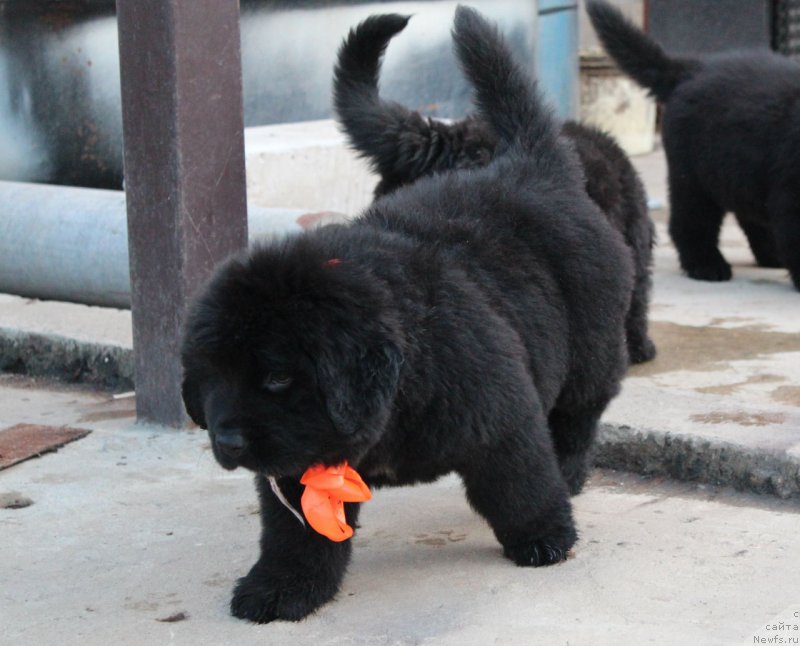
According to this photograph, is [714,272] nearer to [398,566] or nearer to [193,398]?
[398,566]

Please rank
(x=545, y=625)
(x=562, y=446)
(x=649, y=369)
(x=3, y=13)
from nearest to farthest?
(x=545, y=625) → (x=562, y=446) → (x=649, y=369) → (x=3, y=13)

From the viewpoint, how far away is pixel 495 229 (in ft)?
11.1

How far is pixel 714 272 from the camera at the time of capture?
6684 millimetres

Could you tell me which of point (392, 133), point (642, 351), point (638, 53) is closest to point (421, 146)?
point (392, 133)

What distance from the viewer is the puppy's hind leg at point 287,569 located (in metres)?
3.02

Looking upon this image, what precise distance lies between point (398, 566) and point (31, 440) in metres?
1.68

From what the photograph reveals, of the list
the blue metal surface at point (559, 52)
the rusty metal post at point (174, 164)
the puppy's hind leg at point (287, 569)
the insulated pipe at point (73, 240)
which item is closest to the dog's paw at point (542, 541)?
the puppy's hind leg at point (287, 569)

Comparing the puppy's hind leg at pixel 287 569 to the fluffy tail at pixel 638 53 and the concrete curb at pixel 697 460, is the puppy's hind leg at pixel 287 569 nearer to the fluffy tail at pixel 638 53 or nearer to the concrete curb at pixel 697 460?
the concrete curb at pixel 697 460

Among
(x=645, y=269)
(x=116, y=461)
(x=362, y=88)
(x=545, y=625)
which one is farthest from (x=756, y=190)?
(x=545, y=625)

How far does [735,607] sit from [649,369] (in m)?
2.06

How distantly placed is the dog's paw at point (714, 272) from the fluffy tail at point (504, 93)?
3.09m

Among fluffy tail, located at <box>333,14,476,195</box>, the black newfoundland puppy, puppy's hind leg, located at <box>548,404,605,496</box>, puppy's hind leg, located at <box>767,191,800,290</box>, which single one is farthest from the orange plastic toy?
puppy's hind leg, located at <box>767,191,800,290</box>

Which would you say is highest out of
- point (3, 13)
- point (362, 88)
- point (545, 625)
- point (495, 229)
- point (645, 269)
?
point (3, 13)

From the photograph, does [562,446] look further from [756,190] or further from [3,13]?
[3,13]
